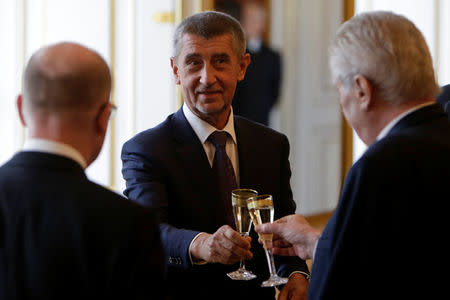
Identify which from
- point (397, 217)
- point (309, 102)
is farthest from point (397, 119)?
point (309, 102)

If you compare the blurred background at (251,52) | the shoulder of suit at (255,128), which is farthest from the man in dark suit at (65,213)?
the blurred background at (251,52)

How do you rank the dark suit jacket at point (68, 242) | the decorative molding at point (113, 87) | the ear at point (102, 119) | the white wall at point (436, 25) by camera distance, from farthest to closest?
1. the white wall at point (436, 25)
2. the decorative molding at point (113, 87)
3. the ear at point (102, 119)
4. the dark suit jacket at point (68, 242)

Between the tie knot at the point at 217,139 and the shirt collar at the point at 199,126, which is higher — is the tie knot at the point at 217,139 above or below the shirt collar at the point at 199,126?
below

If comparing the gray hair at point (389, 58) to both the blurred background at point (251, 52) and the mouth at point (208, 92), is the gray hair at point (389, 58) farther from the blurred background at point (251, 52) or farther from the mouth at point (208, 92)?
the blurred background at point (251, 52)

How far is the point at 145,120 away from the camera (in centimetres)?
531

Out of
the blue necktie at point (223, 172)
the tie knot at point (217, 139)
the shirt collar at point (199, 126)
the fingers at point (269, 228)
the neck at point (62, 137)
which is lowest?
the fingers at point (269, 228)

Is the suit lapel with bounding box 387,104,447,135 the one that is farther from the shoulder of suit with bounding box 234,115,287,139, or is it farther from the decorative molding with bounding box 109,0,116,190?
the decorative molding with bounding box 109,0,116,190

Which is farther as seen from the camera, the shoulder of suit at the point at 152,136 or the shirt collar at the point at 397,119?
the shoulder of suit at the point at 152,136

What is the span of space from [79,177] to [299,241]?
785 mm

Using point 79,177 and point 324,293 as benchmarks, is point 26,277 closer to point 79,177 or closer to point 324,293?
point 79,177

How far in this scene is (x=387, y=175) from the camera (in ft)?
5.22

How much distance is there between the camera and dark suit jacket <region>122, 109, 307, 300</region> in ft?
7.01

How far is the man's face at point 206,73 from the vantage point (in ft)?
7.47

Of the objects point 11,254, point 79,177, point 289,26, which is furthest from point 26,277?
point 289,26
